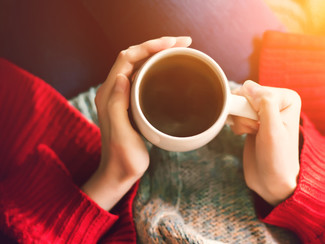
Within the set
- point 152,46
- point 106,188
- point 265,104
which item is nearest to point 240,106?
point 265,104

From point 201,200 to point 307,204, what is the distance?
0.17 metres

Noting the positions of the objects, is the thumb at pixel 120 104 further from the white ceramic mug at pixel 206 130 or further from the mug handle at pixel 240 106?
the mug handle at pixel 240 106

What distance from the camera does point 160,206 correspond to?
495mm

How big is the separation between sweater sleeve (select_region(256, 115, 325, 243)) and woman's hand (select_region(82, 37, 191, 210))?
234 millimetres

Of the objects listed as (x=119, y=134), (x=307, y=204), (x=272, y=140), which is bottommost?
(x=307, y=204)

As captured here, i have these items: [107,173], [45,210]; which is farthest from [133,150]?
[45,210]

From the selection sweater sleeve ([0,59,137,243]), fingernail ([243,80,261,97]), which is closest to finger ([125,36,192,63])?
fingernail ([243,80,261,97])

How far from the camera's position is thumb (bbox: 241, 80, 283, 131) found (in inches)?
14.6

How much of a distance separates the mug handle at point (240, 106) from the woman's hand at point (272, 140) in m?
0.01

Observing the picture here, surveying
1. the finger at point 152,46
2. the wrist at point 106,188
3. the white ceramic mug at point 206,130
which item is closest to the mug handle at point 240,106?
the white ceramic mug at point 206,130

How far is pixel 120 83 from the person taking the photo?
401 mm

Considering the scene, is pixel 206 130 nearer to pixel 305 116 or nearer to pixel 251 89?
pixel 251 89

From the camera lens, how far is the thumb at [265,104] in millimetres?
371

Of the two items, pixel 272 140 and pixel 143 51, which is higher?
pixel 143 51
